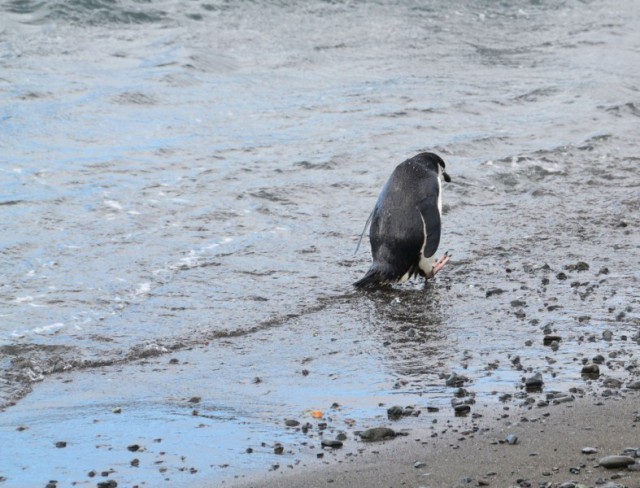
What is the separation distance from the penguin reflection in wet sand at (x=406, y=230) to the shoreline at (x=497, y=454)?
2523 millimetres

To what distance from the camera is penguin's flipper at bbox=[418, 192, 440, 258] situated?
A: 6582mm

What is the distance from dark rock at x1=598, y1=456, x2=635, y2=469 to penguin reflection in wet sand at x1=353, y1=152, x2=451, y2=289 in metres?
3.12

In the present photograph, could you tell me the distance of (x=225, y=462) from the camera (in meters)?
3.77

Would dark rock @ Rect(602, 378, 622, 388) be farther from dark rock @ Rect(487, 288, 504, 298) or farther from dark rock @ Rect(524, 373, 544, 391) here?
dark rock @ Rect(487, 288, 504, 298)

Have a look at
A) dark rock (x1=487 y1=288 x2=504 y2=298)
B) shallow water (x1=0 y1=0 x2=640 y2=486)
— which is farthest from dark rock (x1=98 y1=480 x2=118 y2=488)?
dark rock (x1=487 y1=288 x2=504 y2=298)

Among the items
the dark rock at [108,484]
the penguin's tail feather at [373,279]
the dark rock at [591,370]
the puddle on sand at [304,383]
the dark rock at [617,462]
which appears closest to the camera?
the dark rock at [617,462]

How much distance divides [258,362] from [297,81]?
9.65 metres

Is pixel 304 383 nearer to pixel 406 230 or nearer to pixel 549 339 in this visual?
pixel 549 339

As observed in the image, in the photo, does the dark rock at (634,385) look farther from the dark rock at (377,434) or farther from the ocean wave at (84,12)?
the ocean wave at (84,12)

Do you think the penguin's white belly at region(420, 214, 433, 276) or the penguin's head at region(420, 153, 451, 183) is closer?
the penguin's white belly at region(420, 214, 433, 276)

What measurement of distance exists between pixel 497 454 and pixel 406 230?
310 cm

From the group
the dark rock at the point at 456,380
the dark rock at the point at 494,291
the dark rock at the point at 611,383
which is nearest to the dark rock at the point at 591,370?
the dark rock at the point at 611,383

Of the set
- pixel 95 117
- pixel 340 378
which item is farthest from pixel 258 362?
pixel 95 117

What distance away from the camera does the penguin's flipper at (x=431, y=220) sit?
658 cm
